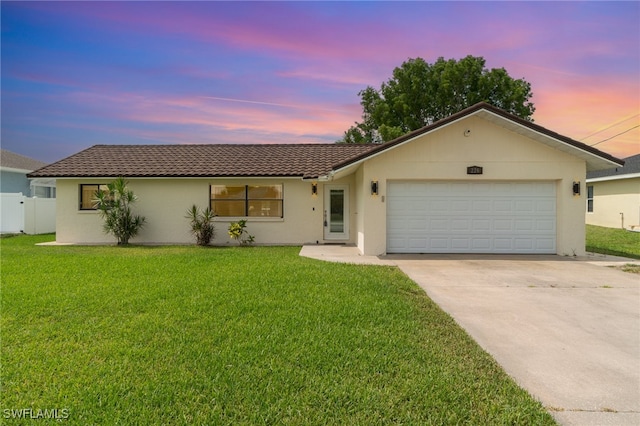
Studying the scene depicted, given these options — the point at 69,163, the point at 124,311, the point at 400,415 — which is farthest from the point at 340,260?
the point at 69,163

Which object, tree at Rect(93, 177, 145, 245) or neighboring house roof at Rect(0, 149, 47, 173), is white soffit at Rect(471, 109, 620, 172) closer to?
tree at Rect(93, 177, 145, 245)

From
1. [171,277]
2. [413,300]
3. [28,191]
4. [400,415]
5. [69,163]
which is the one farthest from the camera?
[28,191]

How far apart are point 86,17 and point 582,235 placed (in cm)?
1738

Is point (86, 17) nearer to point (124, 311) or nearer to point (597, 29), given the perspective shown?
point (124, 311)

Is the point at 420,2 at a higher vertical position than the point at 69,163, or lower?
higher

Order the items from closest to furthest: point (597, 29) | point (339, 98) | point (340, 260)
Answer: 1. point (340, 260)
2. point (597, 29)
3. point (339, 98)

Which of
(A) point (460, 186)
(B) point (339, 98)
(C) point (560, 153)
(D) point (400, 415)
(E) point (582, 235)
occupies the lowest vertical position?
(D) point (400, 415)

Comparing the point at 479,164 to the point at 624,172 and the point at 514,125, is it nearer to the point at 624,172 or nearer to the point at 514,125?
the point at 514,125

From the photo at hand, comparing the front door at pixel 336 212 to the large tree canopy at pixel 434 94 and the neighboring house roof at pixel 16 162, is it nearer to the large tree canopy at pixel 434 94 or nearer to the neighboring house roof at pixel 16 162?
the large tree canopy at pixel 434 94

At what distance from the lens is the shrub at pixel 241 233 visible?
1398 cm

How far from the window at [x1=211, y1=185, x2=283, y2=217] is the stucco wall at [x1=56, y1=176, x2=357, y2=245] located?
24cm

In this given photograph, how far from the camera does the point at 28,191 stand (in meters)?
23.4

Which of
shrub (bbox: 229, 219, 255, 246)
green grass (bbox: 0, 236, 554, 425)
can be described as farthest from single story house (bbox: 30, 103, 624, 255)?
green grass (bbox: 0, 236, 554, 425)

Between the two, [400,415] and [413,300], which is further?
[413,300]
